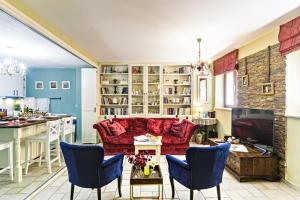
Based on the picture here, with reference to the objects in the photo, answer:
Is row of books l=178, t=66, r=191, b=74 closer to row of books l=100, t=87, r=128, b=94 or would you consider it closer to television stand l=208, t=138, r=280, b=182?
row of books l=100, t=87, r=128, b=94

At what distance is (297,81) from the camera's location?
3.15m

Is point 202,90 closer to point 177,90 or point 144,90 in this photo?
point 177,90

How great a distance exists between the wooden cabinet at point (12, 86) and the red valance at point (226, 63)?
6214 mm

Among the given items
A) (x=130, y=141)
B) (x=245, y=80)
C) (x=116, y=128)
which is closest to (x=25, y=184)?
(x=130, y=141)

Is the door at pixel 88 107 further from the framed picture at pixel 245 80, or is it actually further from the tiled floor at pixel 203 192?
the framed picture at pixel 245 80

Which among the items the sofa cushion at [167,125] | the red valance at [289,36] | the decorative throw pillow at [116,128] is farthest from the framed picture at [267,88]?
the decorative throw pillow at [116,128]

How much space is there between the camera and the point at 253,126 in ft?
12.5

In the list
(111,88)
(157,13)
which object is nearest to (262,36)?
(157,13)

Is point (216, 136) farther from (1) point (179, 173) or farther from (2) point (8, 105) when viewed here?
(2) point (8, 105)

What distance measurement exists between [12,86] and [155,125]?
463 centimetres

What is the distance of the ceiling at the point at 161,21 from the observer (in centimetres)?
263

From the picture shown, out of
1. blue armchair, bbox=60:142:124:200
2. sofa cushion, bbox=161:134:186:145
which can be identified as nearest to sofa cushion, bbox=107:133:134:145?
sofa cushion, bbox=161:134:186:145

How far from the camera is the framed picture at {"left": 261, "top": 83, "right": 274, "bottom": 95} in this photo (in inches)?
141

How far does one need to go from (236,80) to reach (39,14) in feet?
13.9
